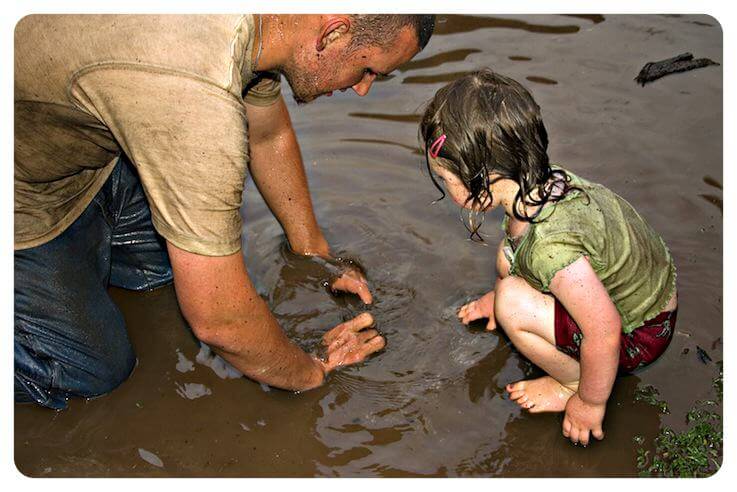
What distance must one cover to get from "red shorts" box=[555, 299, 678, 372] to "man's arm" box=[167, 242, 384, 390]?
0.96 meters

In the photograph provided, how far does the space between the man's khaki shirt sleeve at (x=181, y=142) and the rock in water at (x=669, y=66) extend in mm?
3058

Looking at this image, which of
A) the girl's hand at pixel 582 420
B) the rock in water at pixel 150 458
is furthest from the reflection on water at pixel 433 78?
the rock in water at pixel 150 458

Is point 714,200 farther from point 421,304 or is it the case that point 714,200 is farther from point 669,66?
point 421,304

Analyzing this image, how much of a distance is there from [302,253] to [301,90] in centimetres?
113

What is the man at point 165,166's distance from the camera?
2305 millimetres

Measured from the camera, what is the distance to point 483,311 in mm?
3328

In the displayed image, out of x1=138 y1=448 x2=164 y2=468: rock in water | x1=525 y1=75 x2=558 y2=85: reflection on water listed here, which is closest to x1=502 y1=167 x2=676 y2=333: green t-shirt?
x1=138 y1=448 x2=164 y2=468: rock in water

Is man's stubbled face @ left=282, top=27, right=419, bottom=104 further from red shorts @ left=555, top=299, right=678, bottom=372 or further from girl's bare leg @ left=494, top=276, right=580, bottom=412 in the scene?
red shorts @ left=555, top=299, right=678, bottom=372

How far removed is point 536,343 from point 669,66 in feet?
8.17

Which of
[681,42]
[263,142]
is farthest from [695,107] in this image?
[263,142]

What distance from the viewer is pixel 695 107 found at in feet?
14.3

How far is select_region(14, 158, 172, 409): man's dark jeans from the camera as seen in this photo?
3.05 metres

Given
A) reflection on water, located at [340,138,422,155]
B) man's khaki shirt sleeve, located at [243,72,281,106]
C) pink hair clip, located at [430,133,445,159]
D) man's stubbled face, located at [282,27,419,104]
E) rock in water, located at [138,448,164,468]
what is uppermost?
man's stubbled face, located at [282,27,419,104]

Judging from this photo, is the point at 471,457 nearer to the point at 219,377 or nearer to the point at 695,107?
the point at 219,377
